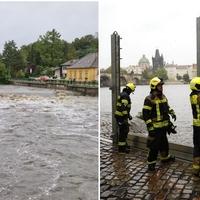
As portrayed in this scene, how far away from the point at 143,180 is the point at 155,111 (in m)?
0.99

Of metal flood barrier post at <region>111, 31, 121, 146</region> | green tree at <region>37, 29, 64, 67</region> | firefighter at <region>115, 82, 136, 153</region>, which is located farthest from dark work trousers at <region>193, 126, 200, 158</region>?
green tree at <region>37, 29, 64, 67</region>

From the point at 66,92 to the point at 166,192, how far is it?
28668 millimetres

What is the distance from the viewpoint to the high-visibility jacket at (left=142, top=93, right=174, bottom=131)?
5055 mm

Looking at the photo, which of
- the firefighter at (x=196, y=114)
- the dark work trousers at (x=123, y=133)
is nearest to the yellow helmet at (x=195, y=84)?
the firefighter at (x=196, y=114)

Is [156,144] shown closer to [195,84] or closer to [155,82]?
[155,82]

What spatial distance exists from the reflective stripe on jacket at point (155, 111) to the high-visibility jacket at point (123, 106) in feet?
3.51

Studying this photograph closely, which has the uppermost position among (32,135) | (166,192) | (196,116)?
(196,116)

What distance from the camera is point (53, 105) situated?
30.3 m

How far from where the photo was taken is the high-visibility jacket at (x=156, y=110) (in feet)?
16.6

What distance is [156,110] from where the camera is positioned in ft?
16.8

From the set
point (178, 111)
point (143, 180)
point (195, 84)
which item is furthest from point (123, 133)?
point (178, 111)

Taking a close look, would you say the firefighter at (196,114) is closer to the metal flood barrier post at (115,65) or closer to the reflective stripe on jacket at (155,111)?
the reflective stripe on jacket at (155,111)

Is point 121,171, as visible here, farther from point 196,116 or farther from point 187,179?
point 196,116

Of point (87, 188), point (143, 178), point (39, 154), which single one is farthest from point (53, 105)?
point (143, 178)
